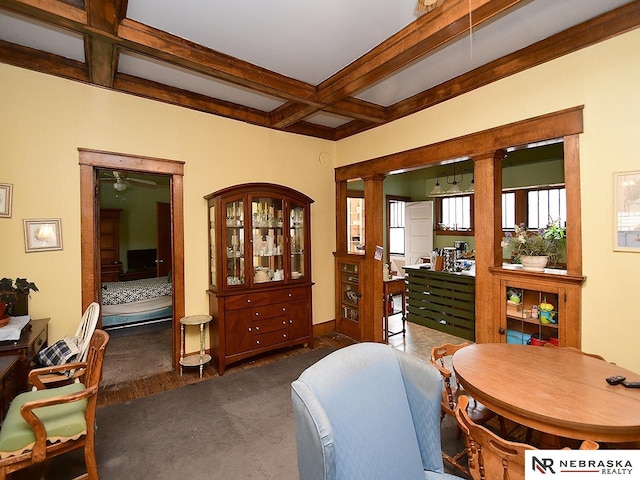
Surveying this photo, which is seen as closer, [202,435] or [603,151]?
[603,151]

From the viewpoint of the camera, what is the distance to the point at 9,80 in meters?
2.74

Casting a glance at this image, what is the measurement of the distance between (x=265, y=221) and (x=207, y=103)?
154 cm

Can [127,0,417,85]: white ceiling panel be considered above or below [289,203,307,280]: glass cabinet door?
above

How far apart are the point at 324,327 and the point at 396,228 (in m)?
4.01

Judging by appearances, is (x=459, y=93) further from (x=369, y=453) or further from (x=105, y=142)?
(x=105, y=142)

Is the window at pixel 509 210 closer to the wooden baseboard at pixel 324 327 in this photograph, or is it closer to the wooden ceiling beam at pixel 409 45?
the wooden baseboard at pixel 324 327

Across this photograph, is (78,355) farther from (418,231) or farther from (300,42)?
(418,231)

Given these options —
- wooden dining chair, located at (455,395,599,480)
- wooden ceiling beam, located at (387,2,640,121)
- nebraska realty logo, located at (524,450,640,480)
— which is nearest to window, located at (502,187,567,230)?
wooden ceiling beam, located at (387,2,640,121)

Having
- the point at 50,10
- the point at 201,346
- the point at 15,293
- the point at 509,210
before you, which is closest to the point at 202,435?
the point at 201,346

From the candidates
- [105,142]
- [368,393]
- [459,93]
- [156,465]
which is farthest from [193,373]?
[459,93]

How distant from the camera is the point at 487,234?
3.02 meters

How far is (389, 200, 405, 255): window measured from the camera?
25.9 feet

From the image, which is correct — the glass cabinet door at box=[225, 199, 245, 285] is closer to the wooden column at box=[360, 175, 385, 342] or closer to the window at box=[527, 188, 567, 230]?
the wooden column at box=[360, 175, 385, 342]

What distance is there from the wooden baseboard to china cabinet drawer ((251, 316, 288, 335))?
2.95 ft
